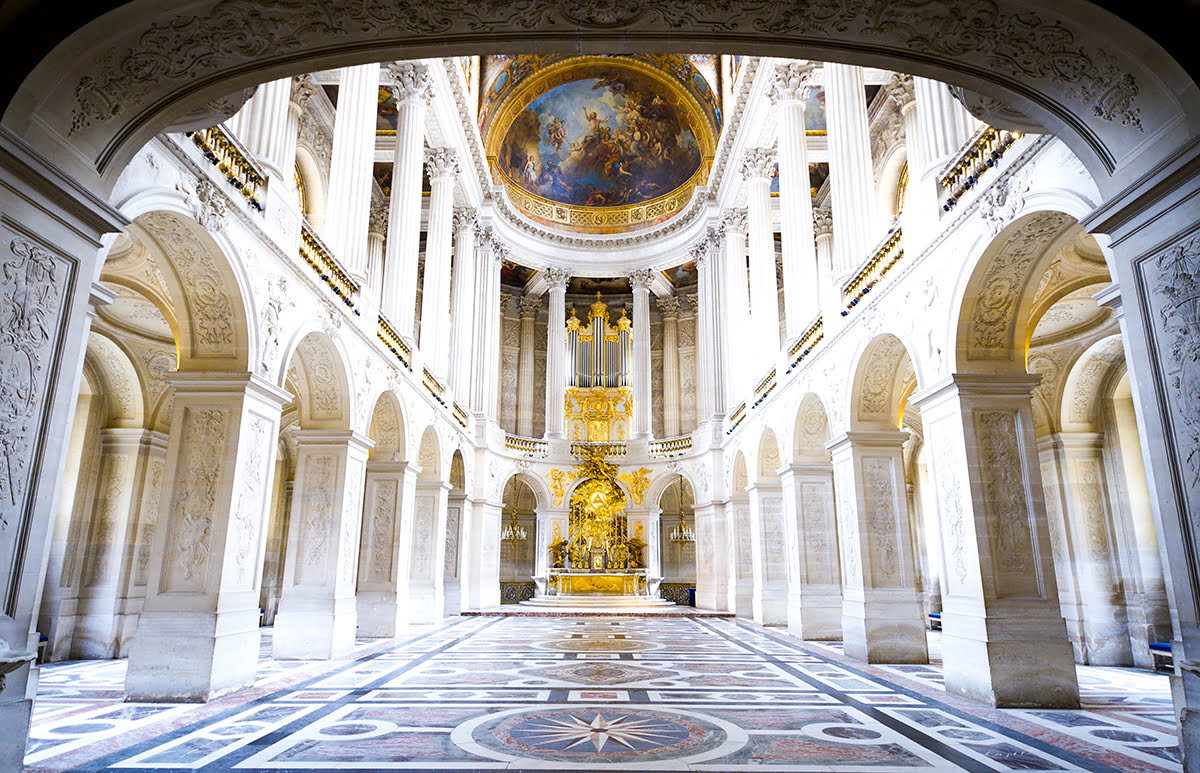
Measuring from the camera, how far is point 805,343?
13.9 m

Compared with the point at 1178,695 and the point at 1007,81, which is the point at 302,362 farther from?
the point at 1178,695

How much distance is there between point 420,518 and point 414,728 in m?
11.1

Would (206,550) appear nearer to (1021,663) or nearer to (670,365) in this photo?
(1021,663)

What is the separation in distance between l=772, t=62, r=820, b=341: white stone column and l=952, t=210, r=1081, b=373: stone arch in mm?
5933

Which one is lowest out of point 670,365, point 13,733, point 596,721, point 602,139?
point 596,721

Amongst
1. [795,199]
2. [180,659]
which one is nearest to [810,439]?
[795,199]

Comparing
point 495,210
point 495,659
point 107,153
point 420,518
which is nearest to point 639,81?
point 495,210

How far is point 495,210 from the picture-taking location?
25.0 meters

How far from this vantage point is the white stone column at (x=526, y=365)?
96.9ft

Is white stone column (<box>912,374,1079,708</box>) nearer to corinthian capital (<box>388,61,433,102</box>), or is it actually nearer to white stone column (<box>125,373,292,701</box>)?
white stone column (<box>125,373,292,701</box>)

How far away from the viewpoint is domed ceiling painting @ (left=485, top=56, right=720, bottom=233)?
25.2 metres

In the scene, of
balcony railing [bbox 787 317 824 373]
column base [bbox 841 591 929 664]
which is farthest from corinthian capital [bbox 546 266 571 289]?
column base [bbox 841 591 929 664]

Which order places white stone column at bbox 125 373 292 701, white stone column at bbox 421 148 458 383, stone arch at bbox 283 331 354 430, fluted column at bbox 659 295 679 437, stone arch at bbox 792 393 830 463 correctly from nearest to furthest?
white stone column at bbox 125 373 292 701 → stone arch at bbox 283 331 354 430 → stone arch at bbox 792 393 830 463 → white stone column at bbox 421 148 458 383 → fluted column at bbox 659 295 679 437

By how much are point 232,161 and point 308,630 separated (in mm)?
6410
